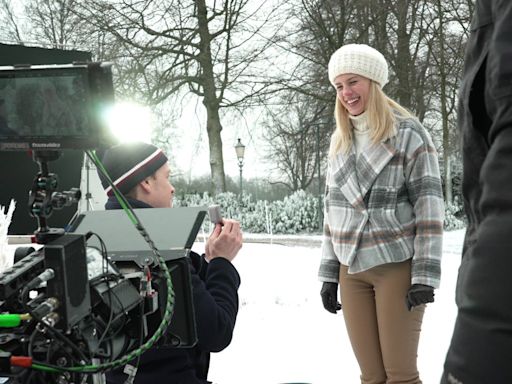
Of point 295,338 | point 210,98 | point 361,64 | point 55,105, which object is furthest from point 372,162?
point 210,98

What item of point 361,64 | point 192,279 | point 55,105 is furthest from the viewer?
point 361,64

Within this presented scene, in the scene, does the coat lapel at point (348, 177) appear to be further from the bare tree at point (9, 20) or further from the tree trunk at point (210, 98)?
the bare tree at point (9, 20)

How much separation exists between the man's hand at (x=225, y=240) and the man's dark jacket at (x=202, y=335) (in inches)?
1.2

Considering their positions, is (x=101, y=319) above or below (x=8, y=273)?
below

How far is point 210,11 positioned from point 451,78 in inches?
303

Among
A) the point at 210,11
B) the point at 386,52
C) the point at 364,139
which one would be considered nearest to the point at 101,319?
the point at 364,139

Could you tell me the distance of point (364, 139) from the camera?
9.33ft

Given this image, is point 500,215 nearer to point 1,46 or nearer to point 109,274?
point 109,274

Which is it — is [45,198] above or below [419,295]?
above

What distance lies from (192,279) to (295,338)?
3663mm

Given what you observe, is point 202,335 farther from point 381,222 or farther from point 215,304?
point 381,222

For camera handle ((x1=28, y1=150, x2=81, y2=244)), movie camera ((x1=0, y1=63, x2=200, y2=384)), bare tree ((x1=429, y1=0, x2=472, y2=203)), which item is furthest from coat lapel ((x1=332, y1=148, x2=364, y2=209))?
bare tree ((x1=429, y1=0, x2=472, y2=203))

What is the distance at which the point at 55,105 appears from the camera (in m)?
1.14

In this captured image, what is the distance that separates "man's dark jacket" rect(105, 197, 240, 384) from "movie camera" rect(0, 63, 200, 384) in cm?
50
